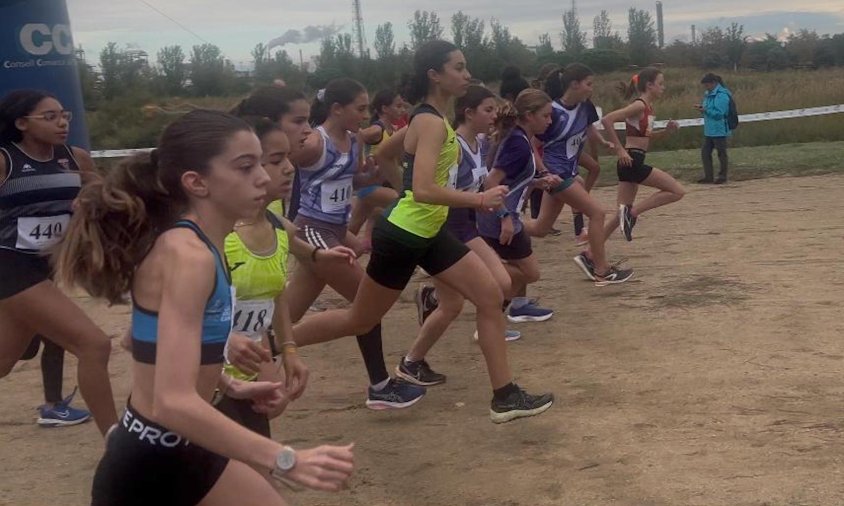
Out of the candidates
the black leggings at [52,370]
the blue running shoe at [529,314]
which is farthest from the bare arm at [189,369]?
the blue running shoe at [529,314]

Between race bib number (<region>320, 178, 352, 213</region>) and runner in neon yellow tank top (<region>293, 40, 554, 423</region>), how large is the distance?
76 cm

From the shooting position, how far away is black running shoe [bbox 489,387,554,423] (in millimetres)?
5070

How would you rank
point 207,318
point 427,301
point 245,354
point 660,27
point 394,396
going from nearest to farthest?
point 207,318 < point 245,354 < point 394,396 < point 427,301 < point 660,27

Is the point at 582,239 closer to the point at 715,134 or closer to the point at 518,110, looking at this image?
Result: the point at 518,110

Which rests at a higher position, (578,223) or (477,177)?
(477,177)

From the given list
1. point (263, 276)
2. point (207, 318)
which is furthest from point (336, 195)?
point (207, 318)

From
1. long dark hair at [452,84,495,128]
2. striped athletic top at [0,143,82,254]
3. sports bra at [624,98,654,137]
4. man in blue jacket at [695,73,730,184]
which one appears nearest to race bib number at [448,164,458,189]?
long dark hair at [452,84,495,128]

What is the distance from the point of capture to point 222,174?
2564mm

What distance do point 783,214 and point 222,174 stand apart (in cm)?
994

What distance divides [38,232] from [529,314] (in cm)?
371

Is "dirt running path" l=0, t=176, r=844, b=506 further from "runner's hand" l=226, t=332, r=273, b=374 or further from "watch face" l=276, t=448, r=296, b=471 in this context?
"watch face" l=276, t=448, r=296, b=471

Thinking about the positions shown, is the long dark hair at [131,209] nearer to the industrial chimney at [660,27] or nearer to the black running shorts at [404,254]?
the black running shorts at [404,254]

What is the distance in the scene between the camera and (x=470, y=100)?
18.9 ft

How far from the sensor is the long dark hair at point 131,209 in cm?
259
